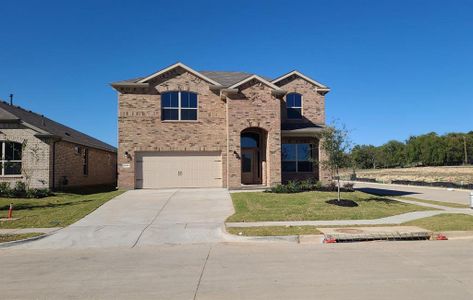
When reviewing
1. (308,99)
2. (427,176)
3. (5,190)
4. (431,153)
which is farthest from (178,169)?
(431,153)

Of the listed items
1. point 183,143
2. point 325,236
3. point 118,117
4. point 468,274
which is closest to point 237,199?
point 183,143

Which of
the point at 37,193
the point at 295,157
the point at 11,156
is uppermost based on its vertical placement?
the point at 11,156

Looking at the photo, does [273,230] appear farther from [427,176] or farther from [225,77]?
[427,176]

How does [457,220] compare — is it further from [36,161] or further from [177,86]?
[36,161]

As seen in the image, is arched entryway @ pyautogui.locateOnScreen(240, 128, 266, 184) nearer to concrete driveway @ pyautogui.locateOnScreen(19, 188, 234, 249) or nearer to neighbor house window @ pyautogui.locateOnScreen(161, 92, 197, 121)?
neighbor house window @ pyautogui.locateOnScreen(161, 92, 197, 121)

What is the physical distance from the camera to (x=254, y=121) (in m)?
22.6

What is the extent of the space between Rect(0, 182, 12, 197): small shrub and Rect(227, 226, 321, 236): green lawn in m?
15.3

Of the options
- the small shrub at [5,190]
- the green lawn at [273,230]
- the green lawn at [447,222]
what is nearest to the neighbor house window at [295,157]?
the green lawn at [447,222]

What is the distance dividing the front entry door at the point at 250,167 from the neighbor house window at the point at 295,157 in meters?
1.78

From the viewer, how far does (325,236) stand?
10.3m

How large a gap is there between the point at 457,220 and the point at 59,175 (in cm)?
2117

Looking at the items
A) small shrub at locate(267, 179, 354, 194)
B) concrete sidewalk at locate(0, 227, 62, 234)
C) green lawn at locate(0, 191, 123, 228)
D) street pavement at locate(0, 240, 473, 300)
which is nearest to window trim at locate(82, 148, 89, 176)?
green lawn at locate(0, 191, 123, 228)

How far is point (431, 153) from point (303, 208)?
368 ft

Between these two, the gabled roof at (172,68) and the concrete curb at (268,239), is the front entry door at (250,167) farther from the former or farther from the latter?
the concrete curb at (268,239)
